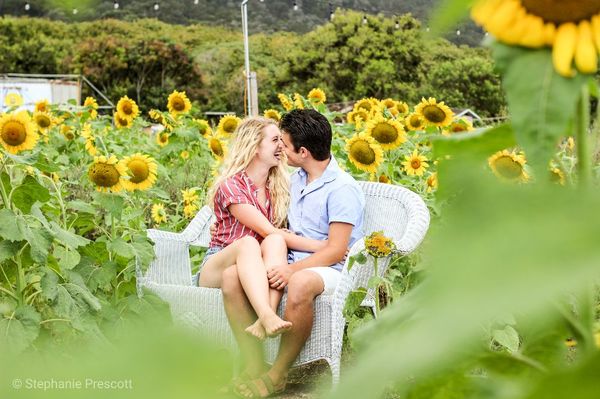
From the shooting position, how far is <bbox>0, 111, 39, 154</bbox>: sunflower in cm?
284

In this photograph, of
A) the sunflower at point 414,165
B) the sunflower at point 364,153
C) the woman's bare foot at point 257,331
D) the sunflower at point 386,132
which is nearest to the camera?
the woman's bare foot at point 257,331

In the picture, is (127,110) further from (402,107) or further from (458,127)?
(458,127)

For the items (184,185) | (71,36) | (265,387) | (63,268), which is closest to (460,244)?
(63,268)

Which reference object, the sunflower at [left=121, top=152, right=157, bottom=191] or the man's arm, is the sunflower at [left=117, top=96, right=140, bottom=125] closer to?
the sunflower at [left=121, top=152, right=157, bottom=191]

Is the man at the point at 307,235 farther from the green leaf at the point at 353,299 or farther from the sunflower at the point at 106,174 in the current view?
the sunflower at the point at 106,174

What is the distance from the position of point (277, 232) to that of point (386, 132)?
2.69ft

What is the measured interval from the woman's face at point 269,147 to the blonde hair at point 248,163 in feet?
0.05

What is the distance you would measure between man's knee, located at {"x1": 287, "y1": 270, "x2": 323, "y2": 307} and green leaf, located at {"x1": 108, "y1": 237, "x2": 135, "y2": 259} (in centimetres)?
51

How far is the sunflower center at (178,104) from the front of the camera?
4.88 metres

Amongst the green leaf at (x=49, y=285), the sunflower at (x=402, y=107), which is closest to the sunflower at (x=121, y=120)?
the sunflower at (x=402, y=107)

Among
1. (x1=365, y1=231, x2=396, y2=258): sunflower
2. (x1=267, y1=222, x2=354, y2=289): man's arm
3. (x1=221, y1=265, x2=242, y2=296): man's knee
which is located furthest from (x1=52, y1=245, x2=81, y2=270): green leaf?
(x1=365, y1=231, x2=396, y2=258): sunflower

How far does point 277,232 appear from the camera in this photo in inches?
116

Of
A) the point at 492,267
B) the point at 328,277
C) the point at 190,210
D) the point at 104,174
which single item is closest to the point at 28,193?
the point at 104,174

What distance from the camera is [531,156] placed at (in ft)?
1.13
